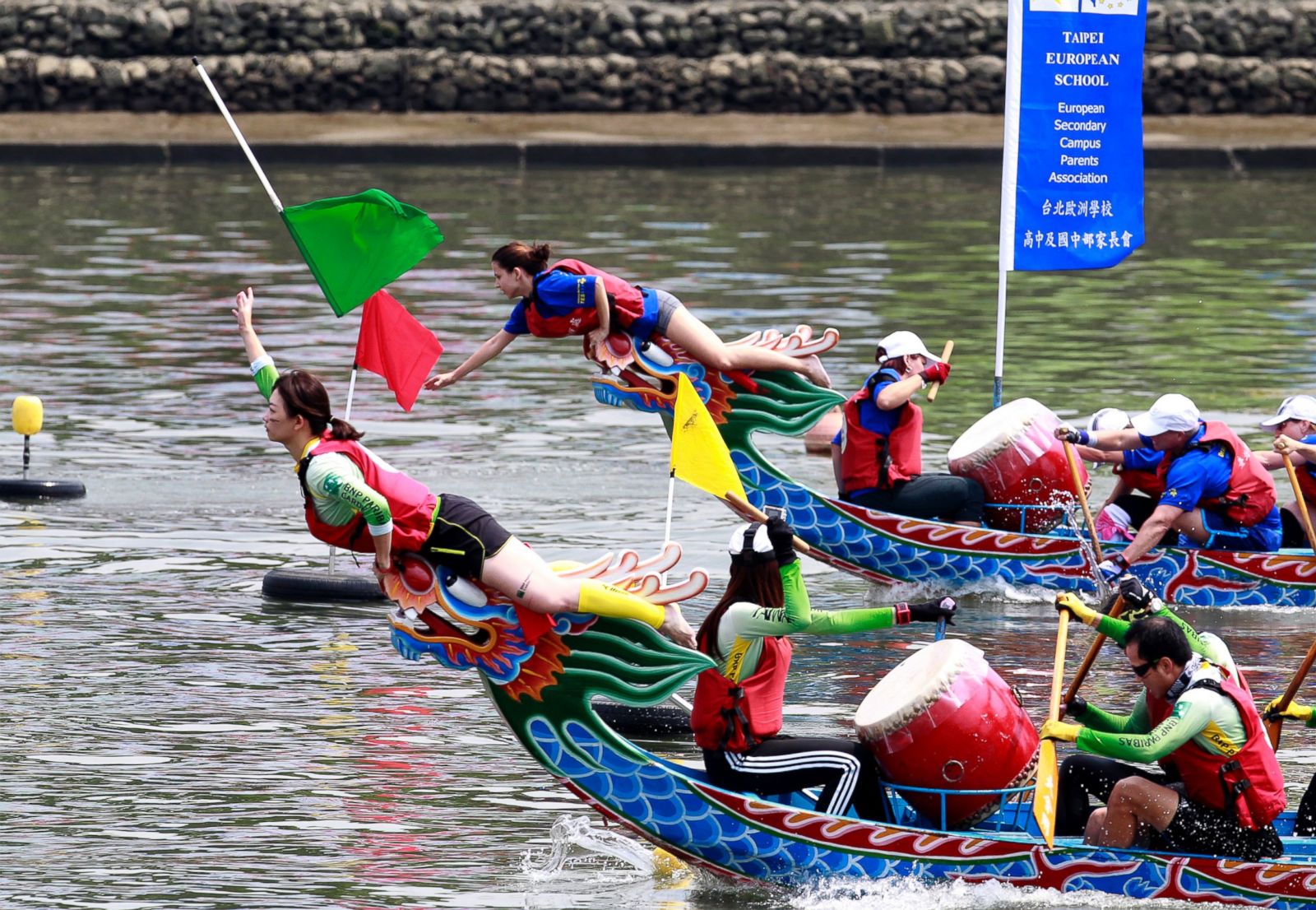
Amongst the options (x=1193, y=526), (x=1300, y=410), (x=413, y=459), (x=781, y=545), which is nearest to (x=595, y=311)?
(x=1193, y=526)

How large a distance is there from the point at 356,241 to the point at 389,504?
2.95 metres

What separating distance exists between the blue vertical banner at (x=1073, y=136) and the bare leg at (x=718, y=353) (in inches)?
90.6

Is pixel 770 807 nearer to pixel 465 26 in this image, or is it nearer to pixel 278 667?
pixel 278 667

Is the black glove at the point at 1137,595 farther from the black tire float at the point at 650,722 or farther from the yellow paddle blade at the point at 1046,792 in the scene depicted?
the black tire float at the point at 650,722

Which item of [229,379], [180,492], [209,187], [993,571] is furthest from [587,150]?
[993,571]

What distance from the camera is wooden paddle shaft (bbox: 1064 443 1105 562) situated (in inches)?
441

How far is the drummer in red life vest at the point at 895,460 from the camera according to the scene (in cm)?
1319

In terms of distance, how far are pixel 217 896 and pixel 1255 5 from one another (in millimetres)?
29533

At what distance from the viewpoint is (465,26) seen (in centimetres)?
3516

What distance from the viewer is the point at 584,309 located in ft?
42.6

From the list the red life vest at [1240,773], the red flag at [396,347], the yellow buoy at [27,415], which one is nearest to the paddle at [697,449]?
the red life vest at [1240,773]

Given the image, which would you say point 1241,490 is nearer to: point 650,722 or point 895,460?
point 895,460

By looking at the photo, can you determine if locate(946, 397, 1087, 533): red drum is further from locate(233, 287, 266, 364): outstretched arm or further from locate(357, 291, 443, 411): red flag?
locate(233, 287, 266, 364): outstretched arm

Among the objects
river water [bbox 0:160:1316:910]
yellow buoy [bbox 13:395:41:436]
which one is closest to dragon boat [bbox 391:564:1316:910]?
river water [bbox 0:160:1316:910]
